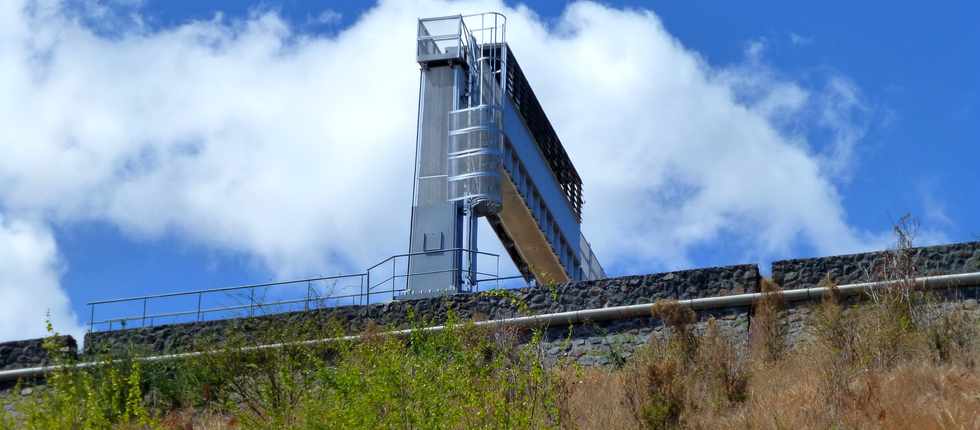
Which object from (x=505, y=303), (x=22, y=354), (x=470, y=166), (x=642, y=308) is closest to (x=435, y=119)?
(x=470, y=166)

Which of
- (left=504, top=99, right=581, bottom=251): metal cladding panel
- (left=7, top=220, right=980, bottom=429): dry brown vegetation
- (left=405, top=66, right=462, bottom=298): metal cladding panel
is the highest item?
(left=504, top=99, right=581, bottom=251): metal cladding panel

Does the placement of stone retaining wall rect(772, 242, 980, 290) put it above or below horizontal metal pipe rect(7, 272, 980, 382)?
above

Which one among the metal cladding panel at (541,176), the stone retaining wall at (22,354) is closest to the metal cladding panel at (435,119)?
the metal cladding panel at (541,176)

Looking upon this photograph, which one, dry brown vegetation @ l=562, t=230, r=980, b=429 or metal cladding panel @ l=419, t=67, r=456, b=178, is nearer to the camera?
dry brown vegetation @ l=562, t=230, r=980, b=429

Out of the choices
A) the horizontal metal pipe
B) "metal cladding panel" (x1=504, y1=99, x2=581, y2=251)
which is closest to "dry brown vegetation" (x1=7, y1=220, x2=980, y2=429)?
the horizontal metal pipe

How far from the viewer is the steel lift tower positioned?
2464cm

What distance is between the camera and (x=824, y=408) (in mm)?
14562

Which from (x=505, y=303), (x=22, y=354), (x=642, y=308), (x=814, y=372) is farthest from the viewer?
(x=22, y=354)

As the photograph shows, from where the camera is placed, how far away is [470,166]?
25531mm

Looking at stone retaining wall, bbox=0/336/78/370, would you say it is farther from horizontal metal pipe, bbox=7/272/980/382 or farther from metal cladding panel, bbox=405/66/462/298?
metal cladding panel, bbox=405/66/462/298

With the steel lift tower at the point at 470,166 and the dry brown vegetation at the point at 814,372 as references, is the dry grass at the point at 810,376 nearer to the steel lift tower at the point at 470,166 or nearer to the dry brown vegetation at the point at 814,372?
the dry brown vegetation at the point at 814,372

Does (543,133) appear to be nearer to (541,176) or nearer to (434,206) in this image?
(541,176)

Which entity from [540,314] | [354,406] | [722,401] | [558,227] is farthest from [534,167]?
[354,406]

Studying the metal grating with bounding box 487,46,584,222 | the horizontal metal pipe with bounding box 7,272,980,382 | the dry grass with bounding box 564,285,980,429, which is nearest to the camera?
the dry grass with bounding box 564,285,980,429
